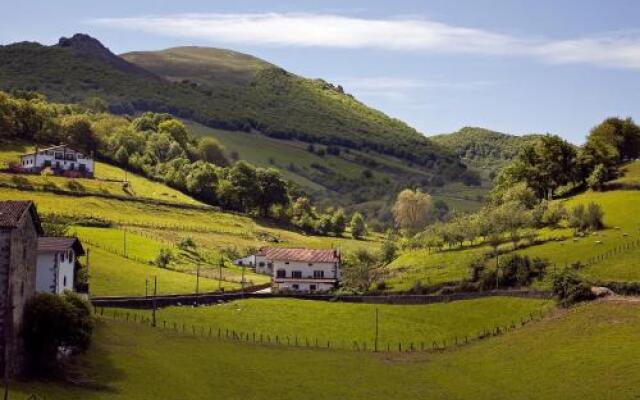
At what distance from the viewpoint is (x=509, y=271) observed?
113625mm

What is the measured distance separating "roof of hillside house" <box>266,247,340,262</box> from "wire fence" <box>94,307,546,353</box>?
37824 mm

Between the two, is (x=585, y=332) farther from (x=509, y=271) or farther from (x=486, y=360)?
(x=509, y=271)

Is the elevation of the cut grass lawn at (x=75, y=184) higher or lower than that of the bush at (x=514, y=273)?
higher

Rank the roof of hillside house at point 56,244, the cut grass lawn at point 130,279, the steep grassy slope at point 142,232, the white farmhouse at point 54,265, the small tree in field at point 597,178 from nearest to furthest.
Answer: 1. the white farmhouse at point 54,265
2. the roof of hillside house at point 56,244
3. the cut grass lawn at point 130,279
4. the steep grassy slope at point 142,232
5. the small tree in field at point 597,178

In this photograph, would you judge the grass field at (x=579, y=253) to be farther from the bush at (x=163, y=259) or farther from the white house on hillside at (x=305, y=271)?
the bush at (x=163, y=259)

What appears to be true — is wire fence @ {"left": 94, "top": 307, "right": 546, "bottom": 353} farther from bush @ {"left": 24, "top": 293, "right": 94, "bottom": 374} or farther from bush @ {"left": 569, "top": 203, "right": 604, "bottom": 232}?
bush @ {"left": 569, "top": 203, "right": 604, "bottom": 232}

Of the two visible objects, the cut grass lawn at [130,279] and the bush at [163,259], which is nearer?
the cut grass lawn at [130,279]

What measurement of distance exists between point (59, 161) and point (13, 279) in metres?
133

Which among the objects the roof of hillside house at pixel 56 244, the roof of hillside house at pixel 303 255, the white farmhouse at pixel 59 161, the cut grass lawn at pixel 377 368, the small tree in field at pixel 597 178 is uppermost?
the white farmhouse at pixel 59 161

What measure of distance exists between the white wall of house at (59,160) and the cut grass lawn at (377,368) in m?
108

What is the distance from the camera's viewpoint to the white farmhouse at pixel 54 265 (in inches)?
3236

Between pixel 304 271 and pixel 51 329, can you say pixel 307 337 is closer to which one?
pixel 51 329

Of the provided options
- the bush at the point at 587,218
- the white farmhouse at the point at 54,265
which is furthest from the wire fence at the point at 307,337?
the bush at the point at 587,218

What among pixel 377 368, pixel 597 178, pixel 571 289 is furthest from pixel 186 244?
pixel 377 368
